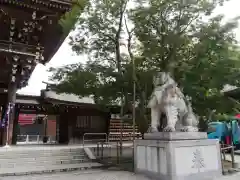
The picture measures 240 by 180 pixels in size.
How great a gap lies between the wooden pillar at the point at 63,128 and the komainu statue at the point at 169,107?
39.9 feet

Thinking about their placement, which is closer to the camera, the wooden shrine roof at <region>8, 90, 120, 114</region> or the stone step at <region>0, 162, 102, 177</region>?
Result: the stone step at <region>0, 162, 102, 177</region>

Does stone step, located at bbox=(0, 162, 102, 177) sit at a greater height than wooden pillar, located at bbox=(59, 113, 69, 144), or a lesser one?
lesser

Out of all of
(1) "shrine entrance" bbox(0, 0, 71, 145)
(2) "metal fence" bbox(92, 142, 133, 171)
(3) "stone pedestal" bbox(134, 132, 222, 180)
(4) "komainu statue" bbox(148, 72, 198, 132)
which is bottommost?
(2) "metal fence" bbox(92, 142, 133, 171)

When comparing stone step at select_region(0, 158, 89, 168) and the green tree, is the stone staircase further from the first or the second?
the green tree

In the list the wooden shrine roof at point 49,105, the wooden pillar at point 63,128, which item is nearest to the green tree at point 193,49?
the wooden shrine roof at point 49,105

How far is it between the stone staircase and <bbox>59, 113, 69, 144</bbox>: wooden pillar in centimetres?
740

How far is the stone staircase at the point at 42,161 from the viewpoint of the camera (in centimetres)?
743

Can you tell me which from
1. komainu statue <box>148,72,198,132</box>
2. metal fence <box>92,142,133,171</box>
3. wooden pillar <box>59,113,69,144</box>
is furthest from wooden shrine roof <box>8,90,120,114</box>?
komainu statue <box>148,72,198,132</box>

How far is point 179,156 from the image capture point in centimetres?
574

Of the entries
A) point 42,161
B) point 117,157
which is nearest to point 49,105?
point 42,161

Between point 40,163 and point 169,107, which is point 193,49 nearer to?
Answer: point 169,107

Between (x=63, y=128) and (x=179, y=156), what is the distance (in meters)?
13.3

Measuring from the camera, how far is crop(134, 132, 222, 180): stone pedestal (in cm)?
565

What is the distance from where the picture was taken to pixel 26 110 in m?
17.9
